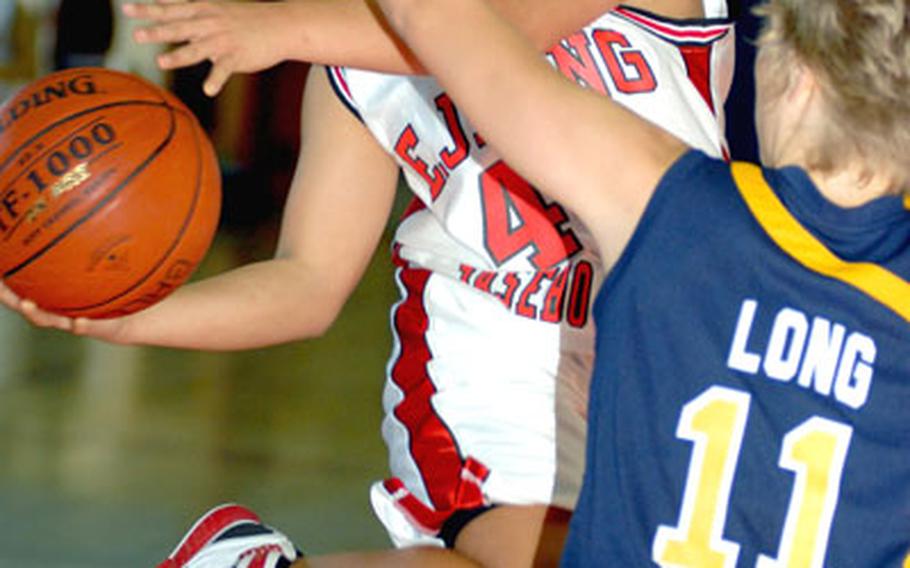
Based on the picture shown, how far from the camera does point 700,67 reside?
7.66 feet

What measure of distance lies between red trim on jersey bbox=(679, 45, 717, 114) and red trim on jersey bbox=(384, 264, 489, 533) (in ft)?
1.61

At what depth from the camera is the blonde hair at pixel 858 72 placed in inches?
65.3

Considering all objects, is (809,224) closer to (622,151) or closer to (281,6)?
(622,151)

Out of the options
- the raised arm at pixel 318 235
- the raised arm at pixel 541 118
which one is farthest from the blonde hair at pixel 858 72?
the raised arm at pixel 318 235

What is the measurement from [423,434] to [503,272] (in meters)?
0.29

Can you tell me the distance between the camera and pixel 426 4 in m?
1.68

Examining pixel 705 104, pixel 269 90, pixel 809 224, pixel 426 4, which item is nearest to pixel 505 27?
pixel 426 4

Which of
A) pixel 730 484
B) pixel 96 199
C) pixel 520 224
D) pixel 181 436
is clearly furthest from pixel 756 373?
pixel 181 436

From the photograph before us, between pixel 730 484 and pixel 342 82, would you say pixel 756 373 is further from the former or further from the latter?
pixel 342 82

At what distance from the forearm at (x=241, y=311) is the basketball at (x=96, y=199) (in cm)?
16

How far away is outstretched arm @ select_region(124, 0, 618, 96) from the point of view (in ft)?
5.96

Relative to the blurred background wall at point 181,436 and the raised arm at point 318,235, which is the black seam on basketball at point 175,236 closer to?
the raised arm at point 318,235

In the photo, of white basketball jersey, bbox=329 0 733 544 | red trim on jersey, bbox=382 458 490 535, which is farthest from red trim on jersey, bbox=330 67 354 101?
red trim on jersey, bbox=382 458 490 535

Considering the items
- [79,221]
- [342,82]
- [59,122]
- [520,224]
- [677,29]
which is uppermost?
[59,122]
